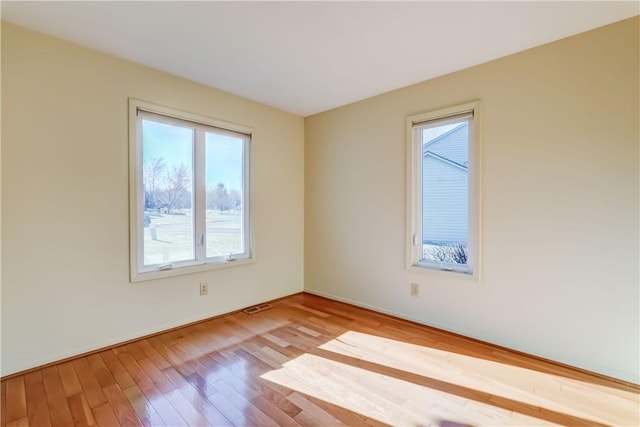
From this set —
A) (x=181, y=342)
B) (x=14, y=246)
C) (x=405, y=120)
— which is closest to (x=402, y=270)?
(x=405, y=120)

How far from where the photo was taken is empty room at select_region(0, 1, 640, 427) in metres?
1.84

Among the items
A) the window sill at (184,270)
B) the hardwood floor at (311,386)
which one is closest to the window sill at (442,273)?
the hardwood floor at (311,386)

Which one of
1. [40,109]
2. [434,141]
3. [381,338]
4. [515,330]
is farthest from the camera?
[434,141]

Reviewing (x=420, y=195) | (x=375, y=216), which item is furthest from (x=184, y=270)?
(x=420, y=195)

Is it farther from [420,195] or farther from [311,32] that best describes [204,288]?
[311,32]

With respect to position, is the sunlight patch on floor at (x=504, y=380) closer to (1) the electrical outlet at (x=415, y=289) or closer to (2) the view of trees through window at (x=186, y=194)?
(1) the electrical outlet at (x=415, y=289)

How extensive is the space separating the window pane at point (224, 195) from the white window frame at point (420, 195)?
187 centimetres

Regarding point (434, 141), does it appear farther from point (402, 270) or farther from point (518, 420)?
point (518, 420)

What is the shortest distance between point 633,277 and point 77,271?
3.98 meters

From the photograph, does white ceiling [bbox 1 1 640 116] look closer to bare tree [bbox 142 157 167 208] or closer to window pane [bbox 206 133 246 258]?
window pane [bbox 206 133 246 258]

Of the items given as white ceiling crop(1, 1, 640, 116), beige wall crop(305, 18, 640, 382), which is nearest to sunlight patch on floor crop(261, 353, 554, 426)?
beige wall crop(305, 18, 640, 382)

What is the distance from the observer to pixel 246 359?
7.37 feet

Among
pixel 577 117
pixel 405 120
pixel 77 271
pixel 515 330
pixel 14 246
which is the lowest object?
pixel 515 330

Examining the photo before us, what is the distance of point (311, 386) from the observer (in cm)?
191
